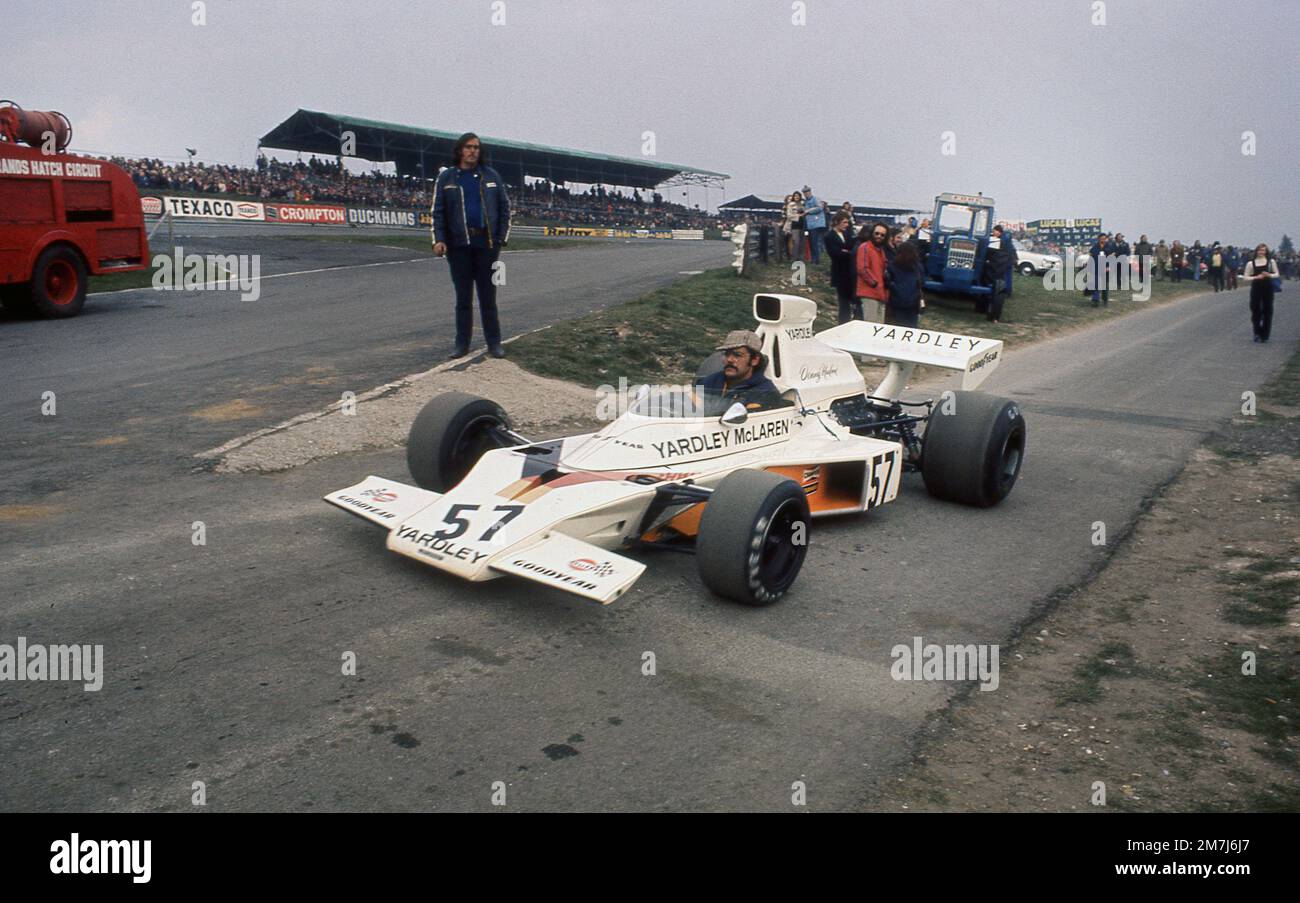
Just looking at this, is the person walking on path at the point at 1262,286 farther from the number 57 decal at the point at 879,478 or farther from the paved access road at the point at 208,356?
the number 57 decal at the point at 879,478

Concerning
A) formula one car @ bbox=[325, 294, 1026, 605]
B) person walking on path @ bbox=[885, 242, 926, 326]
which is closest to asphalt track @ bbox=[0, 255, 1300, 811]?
formula one car @ bbox=[325, 294, 1026, 605]

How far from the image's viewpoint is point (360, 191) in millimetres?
42156

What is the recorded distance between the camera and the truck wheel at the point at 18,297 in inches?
529

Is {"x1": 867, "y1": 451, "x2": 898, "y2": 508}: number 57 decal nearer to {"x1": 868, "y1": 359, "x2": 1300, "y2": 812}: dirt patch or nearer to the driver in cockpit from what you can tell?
the driver in cockpit

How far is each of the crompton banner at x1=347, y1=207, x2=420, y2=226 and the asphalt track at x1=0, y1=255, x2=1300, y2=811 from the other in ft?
94.2

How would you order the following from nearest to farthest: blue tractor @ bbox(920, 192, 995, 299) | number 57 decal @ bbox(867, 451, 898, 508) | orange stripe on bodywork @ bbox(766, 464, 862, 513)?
orange stripe on bodywork @ bbox(766, 464, 862, 513) → number 57 decal @ bbox(867, 451, 898, 508) → blue tractor @ bbox(920, 192, 995, 299)

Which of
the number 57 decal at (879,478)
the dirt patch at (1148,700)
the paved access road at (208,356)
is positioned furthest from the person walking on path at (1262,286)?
the number 57 decal at (879,478)

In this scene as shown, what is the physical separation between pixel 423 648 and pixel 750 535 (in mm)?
1661

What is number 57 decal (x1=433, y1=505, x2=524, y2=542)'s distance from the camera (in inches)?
198

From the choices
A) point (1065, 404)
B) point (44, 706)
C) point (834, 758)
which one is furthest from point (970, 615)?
point (1065, 404)

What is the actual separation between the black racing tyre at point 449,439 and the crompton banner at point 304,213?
29.4m
